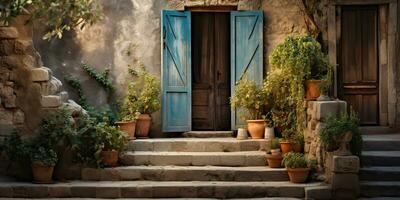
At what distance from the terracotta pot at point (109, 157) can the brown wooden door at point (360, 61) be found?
448 centimetres

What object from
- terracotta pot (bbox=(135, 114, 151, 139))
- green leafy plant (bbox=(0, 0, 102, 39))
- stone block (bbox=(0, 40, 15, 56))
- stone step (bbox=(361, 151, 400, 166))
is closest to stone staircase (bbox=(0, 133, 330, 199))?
terracotta pot (bbox=(135, 114, 151, 139))

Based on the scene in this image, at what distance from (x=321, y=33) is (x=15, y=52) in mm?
5404

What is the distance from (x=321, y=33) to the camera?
10664mm

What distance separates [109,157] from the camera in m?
8.91

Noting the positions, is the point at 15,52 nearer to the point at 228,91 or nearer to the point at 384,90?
the point at 228,91

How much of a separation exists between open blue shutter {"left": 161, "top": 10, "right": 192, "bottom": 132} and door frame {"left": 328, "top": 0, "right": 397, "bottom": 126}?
2.66 meters

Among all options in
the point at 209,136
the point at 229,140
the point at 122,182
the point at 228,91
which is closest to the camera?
the point at 122,182

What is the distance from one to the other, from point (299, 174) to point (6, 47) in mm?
4874

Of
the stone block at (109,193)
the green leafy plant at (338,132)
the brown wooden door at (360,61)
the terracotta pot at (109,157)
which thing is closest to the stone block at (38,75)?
the terracotta pot at (109,157)

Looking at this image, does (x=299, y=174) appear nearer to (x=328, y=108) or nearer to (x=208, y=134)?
(x=328, y=108)

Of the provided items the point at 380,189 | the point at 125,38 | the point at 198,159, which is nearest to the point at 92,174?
the point at 198,159

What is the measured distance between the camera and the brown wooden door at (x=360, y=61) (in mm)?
10766

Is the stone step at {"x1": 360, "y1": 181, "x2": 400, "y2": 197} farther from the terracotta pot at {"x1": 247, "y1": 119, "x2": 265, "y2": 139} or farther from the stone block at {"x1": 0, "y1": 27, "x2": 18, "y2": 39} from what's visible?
the stone block at {"x1": 0, "y1": 27, "x2": 18, "y2": 39}

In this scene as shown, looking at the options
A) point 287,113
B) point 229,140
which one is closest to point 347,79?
point 287,113
